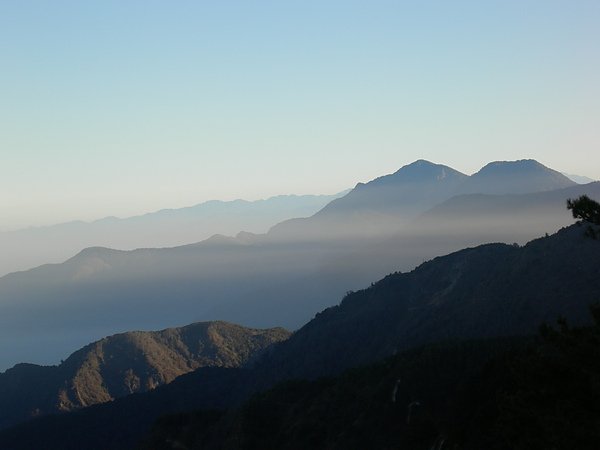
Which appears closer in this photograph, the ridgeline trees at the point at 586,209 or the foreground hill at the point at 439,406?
the ridgeline trees at the point at 586,209

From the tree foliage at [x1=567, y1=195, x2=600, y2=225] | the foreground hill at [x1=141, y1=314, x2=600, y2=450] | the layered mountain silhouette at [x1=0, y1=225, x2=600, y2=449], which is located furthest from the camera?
the layered mountain silhouette at [x1=0, y1=225, x2=600, y2=449]

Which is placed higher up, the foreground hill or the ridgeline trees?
the ridgeline trees

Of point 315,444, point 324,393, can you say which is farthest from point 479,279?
point 315,444

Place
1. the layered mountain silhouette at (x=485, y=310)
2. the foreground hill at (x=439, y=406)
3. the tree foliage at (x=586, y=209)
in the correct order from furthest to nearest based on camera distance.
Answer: the layered mountain silhouette at (x=485, y=310), the foreground hill at (x=439, y=406), the tree foliage at (x=586, y=209)

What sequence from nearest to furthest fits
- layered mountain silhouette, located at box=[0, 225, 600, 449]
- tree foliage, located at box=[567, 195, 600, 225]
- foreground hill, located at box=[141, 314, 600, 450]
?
tree foliage, located at box=[567, 195, 600, 225] → foreground hill, located at box=[141, 314, 600, 450] → layered mountain silhouette, located at box=[0, 225, 600, 449]

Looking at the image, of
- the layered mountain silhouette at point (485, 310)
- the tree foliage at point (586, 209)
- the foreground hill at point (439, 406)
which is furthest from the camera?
the layered mountain silhouette at point (485, 310)

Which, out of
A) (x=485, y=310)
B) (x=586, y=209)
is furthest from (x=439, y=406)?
(x=485, y=310)

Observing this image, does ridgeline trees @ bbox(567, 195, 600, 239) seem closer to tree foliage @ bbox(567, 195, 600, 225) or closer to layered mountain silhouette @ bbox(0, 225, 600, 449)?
tree foliage @ bbox(567, 195, 600, 225)

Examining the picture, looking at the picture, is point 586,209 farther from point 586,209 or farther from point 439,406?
point 439,406

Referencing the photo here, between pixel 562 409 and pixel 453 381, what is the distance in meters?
62.4

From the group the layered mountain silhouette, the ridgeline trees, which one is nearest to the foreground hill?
the ridgeline trees

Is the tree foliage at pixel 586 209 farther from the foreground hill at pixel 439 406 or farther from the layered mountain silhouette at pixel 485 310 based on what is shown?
the layered mountain silhouette at pixel 485 310

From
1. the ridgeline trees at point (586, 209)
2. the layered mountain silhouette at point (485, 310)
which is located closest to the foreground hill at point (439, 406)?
the ridgeline trees at point (586, 209)

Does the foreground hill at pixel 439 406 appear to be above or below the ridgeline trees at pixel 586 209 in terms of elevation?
below
